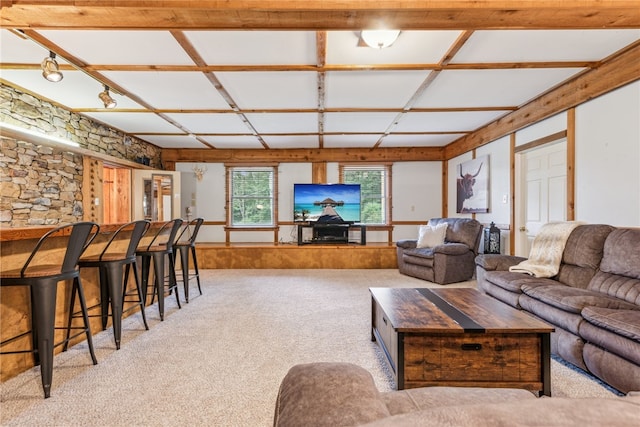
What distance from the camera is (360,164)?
7.36 metres

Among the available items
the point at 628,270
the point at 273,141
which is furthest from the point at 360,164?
the point at 628,270

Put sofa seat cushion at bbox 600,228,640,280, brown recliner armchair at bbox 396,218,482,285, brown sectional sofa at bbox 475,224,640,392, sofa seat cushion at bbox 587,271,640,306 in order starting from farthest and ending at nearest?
brown recliner armchair at bbox 396,218,482,285 → sofa seat cushion at bbox 600,228,640,280 → sofa seat cushion at bbox 587,271,640,306 → brown sectional sofa at bbox 475,224,640,392

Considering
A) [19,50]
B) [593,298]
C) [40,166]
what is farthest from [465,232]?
[40,166]

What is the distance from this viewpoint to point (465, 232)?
5270mm

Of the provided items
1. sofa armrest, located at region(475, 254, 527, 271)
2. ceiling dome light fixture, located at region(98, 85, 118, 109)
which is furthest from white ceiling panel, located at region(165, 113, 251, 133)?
sofa armrest, located at region(475, 254, 527, 271)

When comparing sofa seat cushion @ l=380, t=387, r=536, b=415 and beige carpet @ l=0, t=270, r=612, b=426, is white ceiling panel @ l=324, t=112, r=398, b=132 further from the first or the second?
sofa seat cushion @ l=380, t=387, r=536, b=415

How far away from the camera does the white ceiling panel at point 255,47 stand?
259 centimetres

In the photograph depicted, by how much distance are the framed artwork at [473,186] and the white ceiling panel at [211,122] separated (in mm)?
4082

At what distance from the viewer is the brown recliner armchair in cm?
491

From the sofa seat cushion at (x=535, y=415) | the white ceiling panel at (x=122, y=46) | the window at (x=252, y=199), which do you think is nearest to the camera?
the sofa seat cushion at (x=535, y=415)

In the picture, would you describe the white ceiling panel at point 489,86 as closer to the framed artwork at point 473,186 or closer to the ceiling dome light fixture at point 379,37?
the ceiling dome light fixture at point 379,37

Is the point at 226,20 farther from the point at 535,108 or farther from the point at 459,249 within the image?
the point at 459,249

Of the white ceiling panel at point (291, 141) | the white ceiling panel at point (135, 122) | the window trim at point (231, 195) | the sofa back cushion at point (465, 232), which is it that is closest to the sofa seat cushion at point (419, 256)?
the sofa back cushion at point (465, 232)

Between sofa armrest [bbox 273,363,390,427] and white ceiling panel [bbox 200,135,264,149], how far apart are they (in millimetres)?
5727
